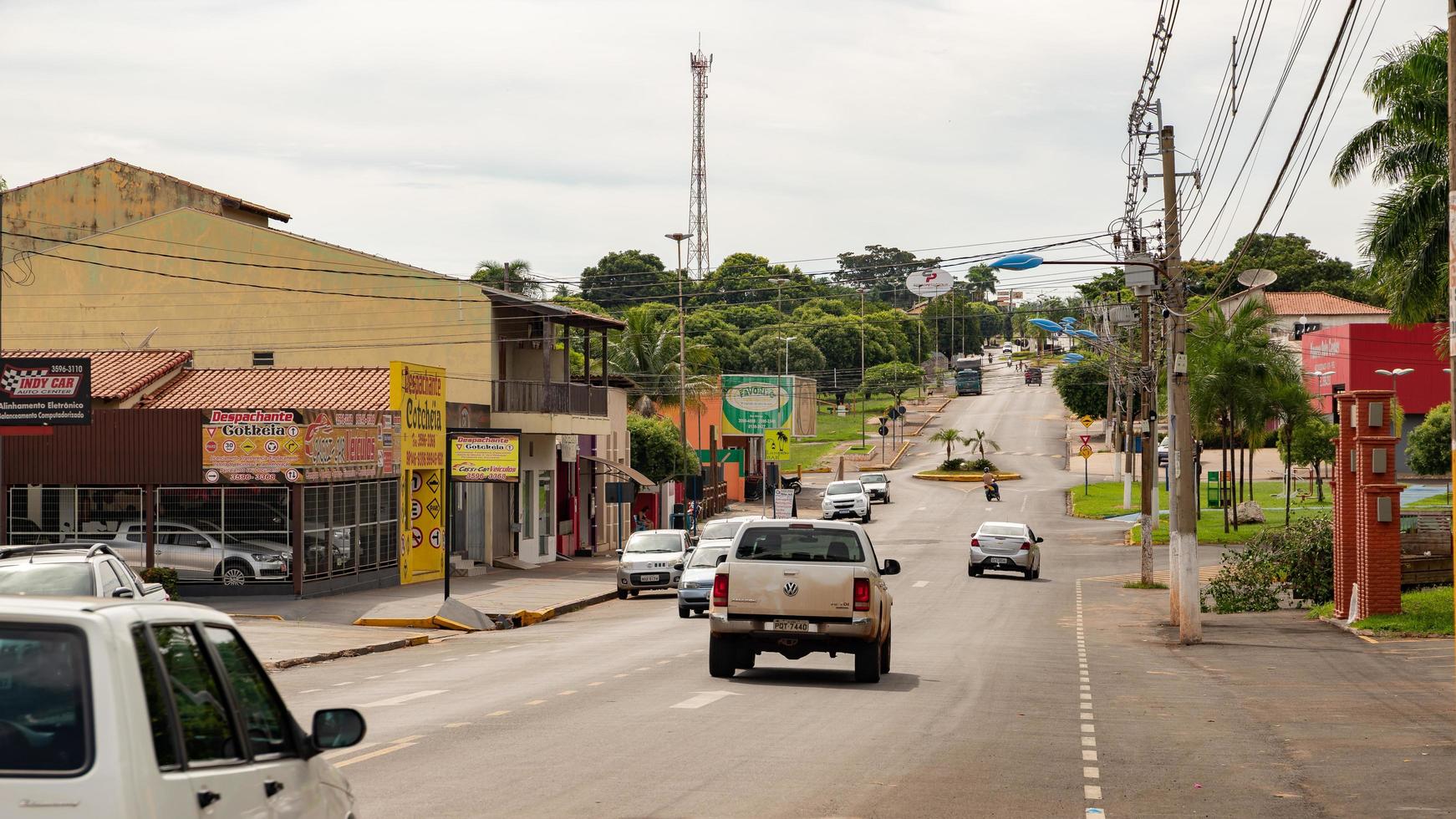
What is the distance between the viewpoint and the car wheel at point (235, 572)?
32125 mm

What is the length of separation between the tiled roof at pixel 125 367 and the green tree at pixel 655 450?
31.5 metres

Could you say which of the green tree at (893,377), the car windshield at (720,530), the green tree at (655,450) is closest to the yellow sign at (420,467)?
the car windshield at (720,530)

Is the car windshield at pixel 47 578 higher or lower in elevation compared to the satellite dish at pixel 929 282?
lower

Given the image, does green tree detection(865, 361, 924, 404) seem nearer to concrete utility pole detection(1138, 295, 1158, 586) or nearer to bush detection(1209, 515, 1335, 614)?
concrete utility pole detection(1138, 295, 1158, 586)

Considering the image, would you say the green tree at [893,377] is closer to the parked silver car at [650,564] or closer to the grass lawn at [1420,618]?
the parked silver car at [650,564]

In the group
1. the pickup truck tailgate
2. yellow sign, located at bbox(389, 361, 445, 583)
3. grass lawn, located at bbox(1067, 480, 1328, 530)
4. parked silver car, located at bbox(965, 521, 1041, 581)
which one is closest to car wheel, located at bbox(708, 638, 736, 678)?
the pickup truck tailgate

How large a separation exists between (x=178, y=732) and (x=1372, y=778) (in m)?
10.1

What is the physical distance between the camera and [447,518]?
30.8 m

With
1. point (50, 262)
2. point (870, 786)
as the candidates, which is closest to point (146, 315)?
point (50, 262)

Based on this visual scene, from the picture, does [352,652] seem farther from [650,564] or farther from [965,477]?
[965,477]

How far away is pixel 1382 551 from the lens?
88.0 ft

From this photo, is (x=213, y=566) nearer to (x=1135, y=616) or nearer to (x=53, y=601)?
(x=1135, y=616)

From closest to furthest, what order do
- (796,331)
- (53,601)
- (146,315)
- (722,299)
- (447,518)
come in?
(53,601) < (447,518) < (146,315) < (796,331) < (722,299)

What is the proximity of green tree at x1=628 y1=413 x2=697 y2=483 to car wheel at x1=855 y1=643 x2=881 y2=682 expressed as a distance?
52.4 meters
